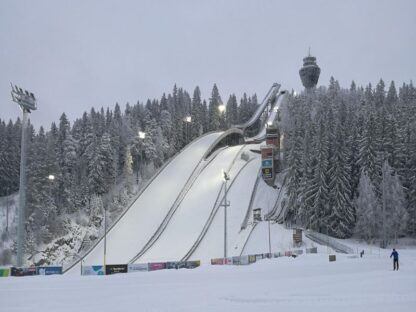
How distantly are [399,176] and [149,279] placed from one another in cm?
4091

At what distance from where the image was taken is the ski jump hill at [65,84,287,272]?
5038cm

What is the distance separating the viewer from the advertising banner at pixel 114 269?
28.3 metres

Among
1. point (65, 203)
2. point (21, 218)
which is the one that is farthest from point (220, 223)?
point (21, 218)

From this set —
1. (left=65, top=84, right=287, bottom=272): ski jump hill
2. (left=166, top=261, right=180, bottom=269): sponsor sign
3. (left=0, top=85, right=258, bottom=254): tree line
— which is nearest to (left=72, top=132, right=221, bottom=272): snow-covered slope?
(left=65, top=84, right=287, bottom=272): ski jump hill

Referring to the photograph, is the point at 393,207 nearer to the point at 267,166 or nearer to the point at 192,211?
the point at 267,166

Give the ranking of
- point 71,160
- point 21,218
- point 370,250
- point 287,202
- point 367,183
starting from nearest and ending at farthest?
point 21,218, point 370,250, point 367,183, point 287,202, point 71,160

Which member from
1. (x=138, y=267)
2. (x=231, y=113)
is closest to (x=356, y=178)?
(x=138, y=267)

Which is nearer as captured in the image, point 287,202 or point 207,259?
point 207,259

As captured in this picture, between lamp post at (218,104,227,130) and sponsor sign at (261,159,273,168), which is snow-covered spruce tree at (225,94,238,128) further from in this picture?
sponsor sign at (261,159,273,168)

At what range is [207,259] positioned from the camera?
46.6 metres

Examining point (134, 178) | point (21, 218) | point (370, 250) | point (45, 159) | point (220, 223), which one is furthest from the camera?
point (134, 178)

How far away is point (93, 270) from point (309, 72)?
130600 mm

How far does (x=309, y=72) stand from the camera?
148m

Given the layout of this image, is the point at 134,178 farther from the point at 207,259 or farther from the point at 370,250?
the point at 370,250
